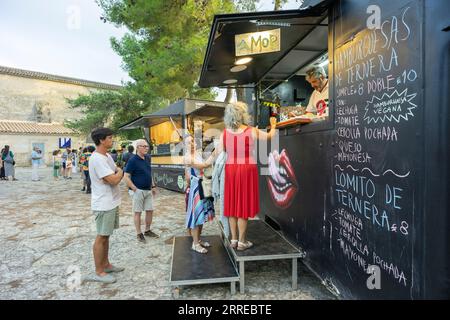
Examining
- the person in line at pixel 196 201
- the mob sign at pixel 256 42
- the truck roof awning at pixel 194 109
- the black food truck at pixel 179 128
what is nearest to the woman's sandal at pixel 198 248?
the person in line at pixel 196 201

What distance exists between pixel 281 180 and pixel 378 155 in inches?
89.9

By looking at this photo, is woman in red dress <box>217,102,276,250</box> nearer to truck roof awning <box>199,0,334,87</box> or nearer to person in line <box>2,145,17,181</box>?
truck roof awning <box>199,0,334,87</box>

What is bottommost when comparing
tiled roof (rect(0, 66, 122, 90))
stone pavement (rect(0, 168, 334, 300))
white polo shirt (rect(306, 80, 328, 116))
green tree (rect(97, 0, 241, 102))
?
stone pavement (rect(0, 168, 334, 300))

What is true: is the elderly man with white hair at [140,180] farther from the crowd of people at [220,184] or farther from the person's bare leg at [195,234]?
the person's bare leg at [195,234]

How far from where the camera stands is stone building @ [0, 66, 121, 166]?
1102 inches

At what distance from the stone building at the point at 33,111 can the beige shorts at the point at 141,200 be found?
2761 centimetres

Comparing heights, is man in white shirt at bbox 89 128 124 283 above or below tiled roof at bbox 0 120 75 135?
below

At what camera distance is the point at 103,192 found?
3389 mm

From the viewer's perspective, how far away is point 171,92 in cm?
1223

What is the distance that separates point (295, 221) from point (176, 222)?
10.3ft

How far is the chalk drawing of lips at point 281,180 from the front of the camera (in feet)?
13.3

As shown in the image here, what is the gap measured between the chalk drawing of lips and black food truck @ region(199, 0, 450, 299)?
29mm

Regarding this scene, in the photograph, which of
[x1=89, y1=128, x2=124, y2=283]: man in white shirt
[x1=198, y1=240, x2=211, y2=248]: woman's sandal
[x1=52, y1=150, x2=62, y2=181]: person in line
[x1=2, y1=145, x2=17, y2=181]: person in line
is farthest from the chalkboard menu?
[x1=2, y1=145, x2=17, y2=181]: person in line
